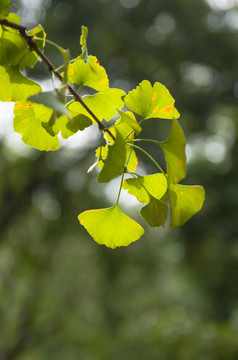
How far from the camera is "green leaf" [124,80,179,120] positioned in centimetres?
22

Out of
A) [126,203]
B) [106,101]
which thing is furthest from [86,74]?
[126,203]

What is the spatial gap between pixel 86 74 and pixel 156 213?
9 centimetres

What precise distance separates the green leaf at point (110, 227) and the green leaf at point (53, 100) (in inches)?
4.1

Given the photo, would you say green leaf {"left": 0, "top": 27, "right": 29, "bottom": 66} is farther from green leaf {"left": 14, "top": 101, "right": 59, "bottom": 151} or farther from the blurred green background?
the blurred green background

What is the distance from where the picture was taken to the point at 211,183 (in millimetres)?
2953

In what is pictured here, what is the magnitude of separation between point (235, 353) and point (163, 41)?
7.16 feet

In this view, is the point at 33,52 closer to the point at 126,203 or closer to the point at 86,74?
the point at 86,74

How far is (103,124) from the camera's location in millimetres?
203

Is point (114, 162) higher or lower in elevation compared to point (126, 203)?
higher

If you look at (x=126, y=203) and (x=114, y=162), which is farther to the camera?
(x=126, y=203)

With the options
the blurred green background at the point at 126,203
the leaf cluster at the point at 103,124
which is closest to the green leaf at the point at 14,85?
the leaf cluster at the point at 103,124

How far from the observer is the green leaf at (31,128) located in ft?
0.73

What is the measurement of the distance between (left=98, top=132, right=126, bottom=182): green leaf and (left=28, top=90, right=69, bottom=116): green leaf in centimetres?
3

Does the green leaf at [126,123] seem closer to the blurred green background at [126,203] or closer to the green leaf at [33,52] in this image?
the green leaf at [33,52]
